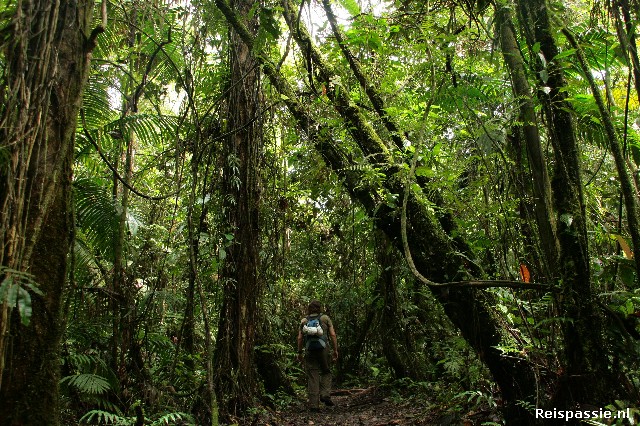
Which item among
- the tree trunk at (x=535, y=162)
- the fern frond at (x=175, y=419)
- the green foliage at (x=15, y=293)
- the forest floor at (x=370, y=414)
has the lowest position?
the forest floor at (x=370, y=414)

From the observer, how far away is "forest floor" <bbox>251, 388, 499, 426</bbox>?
426 cm

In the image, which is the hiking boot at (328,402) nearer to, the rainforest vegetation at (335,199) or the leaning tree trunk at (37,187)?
the rainforest vegetation at (335,199)

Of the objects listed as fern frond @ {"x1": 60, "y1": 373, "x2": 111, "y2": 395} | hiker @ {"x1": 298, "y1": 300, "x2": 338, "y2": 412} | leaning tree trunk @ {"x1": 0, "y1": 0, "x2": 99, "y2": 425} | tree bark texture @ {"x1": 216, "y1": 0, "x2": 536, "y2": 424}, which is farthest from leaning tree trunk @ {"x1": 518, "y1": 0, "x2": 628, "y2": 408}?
hiker @ {"x1": 298, "y1": 300, "x2": 338, "y2": 412}

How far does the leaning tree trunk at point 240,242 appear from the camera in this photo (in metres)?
4.89

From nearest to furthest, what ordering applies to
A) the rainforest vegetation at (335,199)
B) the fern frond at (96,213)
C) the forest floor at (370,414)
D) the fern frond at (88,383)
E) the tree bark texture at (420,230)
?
1. the rainforest vegetation at (335,199)
2. the fern frond at (88,383)
3. the tree bark texture at (420,230)
4. the fern frond at (96,213)
5. the forest floor at (370,414)

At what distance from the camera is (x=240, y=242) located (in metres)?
5.19

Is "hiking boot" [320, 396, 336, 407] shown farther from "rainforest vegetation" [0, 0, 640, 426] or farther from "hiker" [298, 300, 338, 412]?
"rainforest vegetation" [0, 0, 640, 426]

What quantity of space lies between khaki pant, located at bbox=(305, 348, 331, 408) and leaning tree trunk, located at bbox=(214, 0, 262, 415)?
1.63 meters

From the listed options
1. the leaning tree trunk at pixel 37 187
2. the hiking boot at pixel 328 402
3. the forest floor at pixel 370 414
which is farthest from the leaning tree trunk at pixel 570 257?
the hiking boot at pixel 328 402

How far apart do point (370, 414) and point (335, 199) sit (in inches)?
126

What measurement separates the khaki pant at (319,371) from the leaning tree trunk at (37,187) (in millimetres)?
5120

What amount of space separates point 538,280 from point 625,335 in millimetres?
899

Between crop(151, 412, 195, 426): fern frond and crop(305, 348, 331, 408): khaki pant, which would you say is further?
crop(305, 348, 331, 408): khaki pant

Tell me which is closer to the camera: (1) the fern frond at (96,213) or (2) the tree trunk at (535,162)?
(2) the tree trunk at (535,162)
